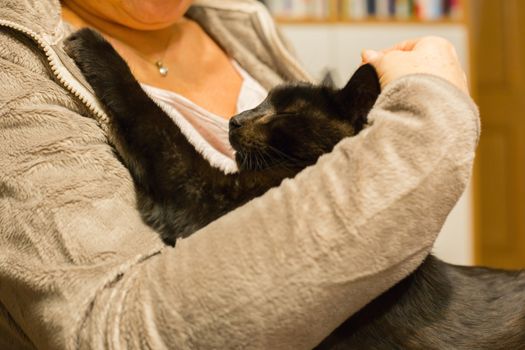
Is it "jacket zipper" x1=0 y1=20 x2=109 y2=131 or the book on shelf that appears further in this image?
the book on shelf

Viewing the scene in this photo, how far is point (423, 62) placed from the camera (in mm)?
780

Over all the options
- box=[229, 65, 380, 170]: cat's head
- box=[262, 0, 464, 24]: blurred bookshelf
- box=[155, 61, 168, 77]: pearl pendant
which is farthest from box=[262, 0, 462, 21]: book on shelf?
box=[229, 65, 380, 170]: cat's head

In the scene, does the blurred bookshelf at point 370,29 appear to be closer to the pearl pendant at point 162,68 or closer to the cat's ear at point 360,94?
the pearl pendant at point 162,68

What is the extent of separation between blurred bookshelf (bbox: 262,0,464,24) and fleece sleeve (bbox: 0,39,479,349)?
2.30 m

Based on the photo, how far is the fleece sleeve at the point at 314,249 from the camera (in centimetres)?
67

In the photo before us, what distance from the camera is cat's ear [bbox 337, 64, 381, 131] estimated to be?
932mm

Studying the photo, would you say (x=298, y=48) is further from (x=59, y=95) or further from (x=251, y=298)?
(x=251, y=298)

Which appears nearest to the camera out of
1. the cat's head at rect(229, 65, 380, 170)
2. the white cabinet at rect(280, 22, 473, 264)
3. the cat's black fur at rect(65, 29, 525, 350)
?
the cat's black fur at rect(65, 29, 525, 350)

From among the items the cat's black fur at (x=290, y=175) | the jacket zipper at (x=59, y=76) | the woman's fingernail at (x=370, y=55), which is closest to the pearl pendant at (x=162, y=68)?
the cat's black fur at (x=290, y=175)

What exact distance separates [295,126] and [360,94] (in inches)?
5.6

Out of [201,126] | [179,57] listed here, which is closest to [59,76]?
[201,126]

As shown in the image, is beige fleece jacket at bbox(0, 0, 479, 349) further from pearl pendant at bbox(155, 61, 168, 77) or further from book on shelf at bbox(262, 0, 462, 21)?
book on shelf at bbox(262, 0, 462, 21)

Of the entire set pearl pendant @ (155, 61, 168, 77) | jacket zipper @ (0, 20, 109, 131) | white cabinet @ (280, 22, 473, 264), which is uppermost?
jacket zipper @ (0, 20, 109, 131)

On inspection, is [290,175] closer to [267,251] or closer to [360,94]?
[360,94]
